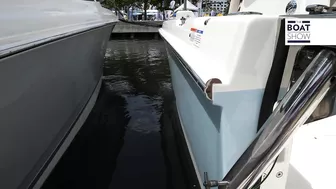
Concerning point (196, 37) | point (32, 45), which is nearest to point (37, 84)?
point (32, 45)

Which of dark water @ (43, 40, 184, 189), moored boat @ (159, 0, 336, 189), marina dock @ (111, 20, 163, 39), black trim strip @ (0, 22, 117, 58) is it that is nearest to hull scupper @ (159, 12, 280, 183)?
moored boat @ (159, 0, 336, 189)

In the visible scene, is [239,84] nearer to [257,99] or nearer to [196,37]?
[257,99]

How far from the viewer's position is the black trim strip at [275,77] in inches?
62.2

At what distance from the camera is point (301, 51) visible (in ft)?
5.01

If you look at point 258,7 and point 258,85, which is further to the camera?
point 258,7

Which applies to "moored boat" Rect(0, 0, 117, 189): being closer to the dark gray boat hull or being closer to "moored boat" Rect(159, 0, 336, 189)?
the dark gray boat hull

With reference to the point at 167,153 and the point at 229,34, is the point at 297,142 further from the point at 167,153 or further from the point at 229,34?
the point at 167,153

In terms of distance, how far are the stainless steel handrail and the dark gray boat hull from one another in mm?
1431

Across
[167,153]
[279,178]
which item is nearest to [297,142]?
[279,178]

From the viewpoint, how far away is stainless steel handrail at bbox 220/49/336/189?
50.6 inches

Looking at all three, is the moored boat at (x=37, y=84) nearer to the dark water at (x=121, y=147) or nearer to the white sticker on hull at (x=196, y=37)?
the dark water at (x=121, y=147)

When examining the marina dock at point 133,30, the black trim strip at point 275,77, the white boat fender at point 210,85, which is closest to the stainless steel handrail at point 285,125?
the black trim strip at point 275,77

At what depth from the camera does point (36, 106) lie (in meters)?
2.50

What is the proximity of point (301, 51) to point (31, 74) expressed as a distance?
5.85ft
